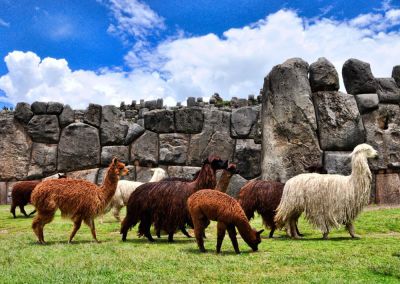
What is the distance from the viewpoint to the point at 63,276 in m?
4.16

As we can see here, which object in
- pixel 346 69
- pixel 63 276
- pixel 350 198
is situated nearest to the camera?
pixel 63 276

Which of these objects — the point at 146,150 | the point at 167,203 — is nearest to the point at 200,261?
the point at 167,203

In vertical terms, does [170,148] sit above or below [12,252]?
above

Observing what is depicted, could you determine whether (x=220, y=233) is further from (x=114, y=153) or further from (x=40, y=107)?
(x=40, y=107)

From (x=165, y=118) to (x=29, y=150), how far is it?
4680 mm

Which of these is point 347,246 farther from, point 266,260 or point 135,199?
point 135,199

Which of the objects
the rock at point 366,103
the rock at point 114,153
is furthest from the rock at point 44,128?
the rock at point 366,103

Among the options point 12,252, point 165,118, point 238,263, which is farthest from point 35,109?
point 238,263

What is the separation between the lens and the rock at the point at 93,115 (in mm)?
13922

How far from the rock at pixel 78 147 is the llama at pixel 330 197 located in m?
8.10

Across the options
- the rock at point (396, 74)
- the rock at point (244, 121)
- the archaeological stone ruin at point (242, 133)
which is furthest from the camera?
the rock at point (244, 121)

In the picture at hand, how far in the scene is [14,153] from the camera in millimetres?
14172

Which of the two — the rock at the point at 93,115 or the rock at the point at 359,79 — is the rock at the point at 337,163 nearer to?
the rock at the point at 359,79

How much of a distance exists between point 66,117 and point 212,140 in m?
4.87
